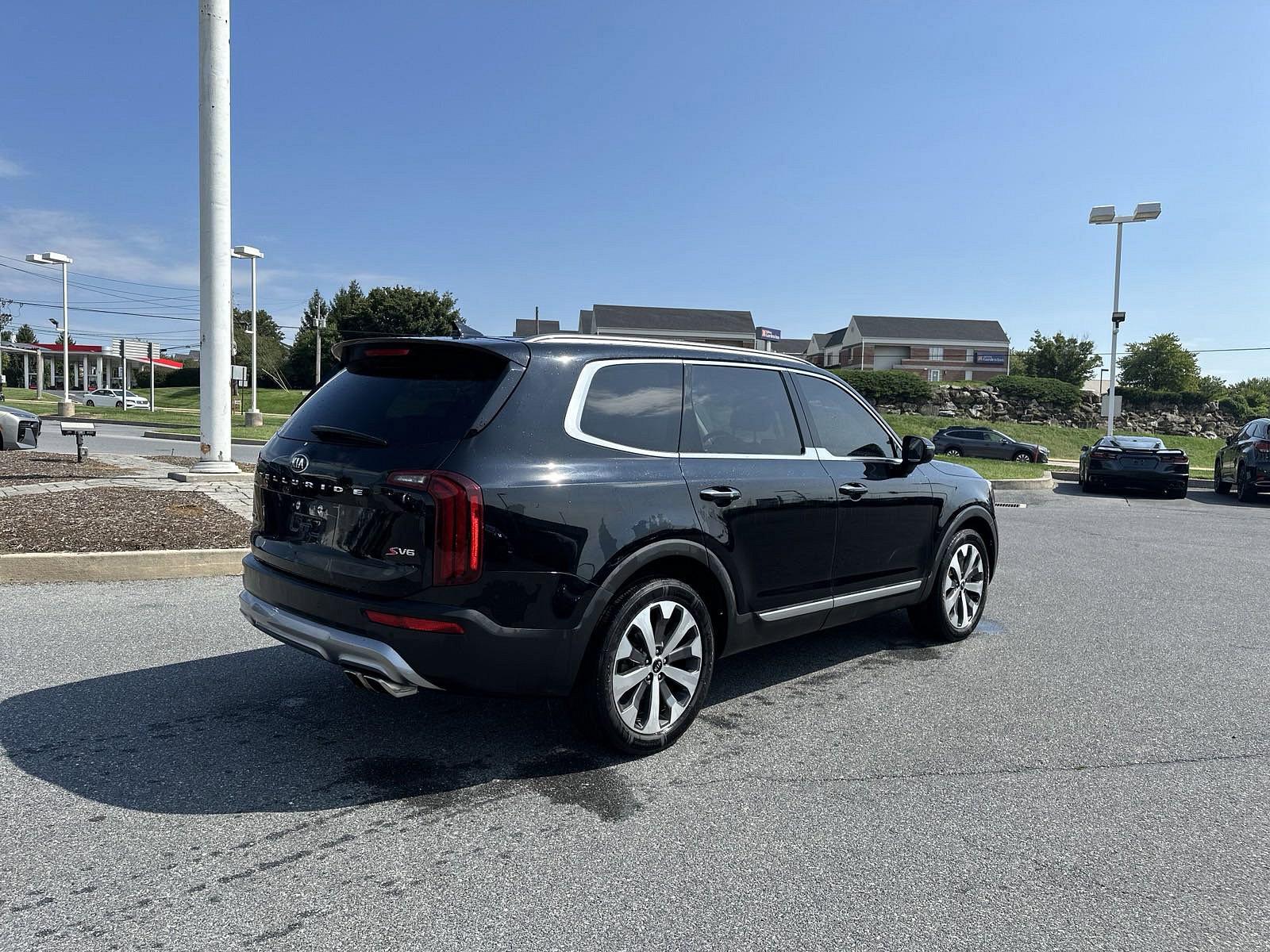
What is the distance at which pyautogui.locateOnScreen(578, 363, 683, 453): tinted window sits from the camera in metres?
3.84

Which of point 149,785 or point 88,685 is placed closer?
point 149,785

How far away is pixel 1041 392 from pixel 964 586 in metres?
50.1

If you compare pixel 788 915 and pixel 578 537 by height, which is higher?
pixel 578 537

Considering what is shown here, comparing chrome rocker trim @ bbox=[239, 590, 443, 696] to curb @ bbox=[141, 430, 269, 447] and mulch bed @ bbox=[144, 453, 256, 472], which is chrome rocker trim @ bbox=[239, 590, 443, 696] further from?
curb @ bbox=[141, 430, 269, 447]

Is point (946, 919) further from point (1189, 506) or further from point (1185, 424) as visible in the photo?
point (1185, 424)

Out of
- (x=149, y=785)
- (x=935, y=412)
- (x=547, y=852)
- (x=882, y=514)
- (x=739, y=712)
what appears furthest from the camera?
(x=935, y=412)

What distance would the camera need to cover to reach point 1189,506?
671 inches

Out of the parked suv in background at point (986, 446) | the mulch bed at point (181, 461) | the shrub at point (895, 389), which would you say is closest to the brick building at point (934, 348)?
the shrub at point (895, 389)

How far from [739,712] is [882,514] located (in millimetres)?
1414

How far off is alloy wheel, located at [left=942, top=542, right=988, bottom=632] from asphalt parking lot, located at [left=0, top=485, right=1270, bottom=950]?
12.0 inches

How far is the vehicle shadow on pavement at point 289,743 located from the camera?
3.49m

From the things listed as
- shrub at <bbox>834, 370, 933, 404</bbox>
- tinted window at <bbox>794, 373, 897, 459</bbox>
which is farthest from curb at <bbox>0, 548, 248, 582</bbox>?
shrub at <bbox>834, 370, 933, 404</bbox>

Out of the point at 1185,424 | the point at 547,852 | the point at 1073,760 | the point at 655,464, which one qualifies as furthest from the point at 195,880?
the point at 1185,424

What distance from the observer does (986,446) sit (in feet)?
124
